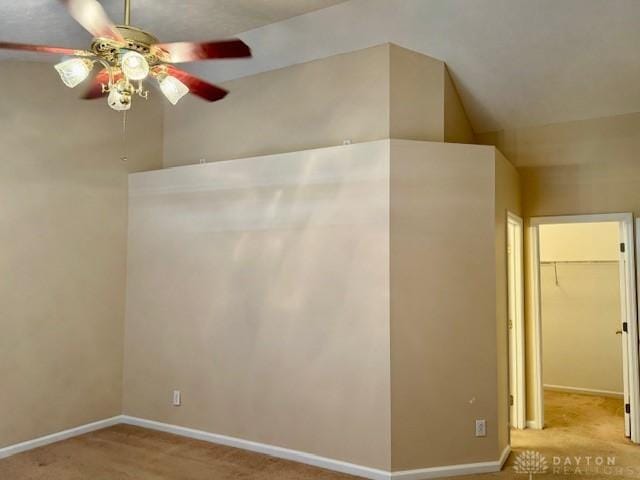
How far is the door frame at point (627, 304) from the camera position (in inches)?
179

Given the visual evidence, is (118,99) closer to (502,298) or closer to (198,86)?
(198,86)

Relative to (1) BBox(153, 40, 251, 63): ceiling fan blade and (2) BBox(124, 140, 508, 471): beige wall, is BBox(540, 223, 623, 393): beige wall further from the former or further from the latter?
(1) BBox(153, 40, 251, 63): ceiling fan blade

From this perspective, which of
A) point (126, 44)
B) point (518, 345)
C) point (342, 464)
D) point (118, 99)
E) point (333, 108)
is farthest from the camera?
point (518, 345)

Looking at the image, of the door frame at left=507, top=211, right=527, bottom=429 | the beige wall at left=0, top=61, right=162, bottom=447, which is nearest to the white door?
the door frame at left=507, top=211, right=527, bottom=429

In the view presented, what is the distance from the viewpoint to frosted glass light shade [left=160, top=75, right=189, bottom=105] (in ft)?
9.26

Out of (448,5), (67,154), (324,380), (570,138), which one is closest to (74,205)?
(67,154)

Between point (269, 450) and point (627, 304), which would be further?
point (627, 304)

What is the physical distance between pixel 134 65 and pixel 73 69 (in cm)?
36

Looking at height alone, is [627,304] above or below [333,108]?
below

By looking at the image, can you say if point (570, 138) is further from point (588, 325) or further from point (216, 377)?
point (216, 377)

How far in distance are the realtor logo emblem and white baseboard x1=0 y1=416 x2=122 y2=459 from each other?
375 centimetres

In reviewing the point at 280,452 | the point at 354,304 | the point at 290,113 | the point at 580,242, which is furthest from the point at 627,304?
the point at 290,113

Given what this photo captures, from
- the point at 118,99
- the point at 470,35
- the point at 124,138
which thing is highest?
the point at 470,35

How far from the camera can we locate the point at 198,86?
116 inches
